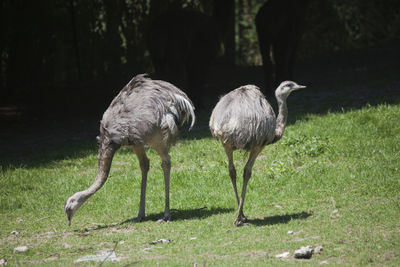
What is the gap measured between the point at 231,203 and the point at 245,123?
4.94ft

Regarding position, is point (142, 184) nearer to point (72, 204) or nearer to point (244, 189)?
point (72, 204)

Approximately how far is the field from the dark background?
4.61 meters

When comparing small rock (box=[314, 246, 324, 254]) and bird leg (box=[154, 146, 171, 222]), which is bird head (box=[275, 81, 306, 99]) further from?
small rock (box=[314, 246, 324, 254])

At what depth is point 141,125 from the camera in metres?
6.93

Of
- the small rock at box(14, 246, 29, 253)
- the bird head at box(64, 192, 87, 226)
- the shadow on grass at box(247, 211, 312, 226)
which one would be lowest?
the shadow on grass at box(247, 211, 312, 226)

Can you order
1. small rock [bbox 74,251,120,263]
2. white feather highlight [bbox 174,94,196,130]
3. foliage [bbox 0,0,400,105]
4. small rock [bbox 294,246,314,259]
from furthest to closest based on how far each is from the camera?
1. foliage [bbox 0,0,400,105]
2. white feather highlight [bbox 174,94,196,130]
3. small rock [bbox 74,251,120,263]
4. small rock [bbox 294,246,314,259]

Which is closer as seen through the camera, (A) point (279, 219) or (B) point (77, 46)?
(A) point (279, 219)

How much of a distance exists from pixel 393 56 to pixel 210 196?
36.3ft

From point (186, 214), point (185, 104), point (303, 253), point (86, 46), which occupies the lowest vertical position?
point (186, 214)

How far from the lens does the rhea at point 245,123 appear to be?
637 centimetres

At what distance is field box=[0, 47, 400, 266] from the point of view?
5734 mm

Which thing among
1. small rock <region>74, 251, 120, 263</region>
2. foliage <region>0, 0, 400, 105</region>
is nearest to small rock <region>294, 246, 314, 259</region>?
small rock <region>74, 251, 120, 263</region>

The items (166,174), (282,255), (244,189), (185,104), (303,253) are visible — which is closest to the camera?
(303,253)

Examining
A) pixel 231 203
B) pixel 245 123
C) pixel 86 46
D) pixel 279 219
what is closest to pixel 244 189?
pixel 279 219
